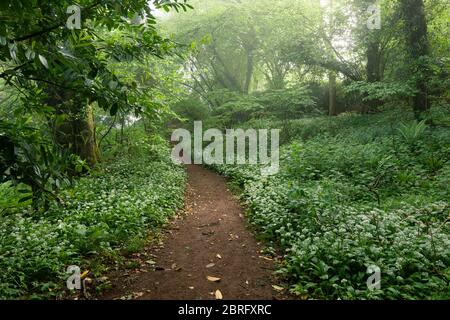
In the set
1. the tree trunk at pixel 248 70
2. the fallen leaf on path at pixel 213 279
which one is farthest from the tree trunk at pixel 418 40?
the tree trunk at pixel 248 70

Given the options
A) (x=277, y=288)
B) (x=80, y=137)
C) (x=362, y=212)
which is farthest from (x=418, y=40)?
(x=80, y=137)

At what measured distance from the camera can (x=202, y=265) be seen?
479 cm

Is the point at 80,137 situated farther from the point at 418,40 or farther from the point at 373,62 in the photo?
the point at 373,62

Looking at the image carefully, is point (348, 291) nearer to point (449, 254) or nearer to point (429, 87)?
point (449, 254)

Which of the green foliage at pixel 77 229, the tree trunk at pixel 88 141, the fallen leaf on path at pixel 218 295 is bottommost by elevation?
the fallen leaf on path at pixel 218 295

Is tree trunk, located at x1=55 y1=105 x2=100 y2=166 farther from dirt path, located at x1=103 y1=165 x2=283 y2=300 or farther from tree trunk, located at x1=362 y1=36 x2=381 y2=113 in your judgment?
tree trunk, located at x1=362 y1=36 x2=381 y2=113

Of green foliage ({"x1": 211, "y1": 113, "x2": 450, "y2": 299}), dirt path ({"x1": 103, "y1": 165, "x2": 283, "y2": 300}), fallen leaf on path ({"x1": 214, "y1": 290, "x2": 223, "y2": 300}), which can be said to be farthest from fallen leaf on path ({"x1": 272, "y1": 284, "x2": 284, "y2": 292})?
fallen leaf on path ({"x1": 214, "y1": 290, "x2": 223, "y2": 300})

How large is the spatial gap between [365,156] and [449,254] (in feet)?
16.6

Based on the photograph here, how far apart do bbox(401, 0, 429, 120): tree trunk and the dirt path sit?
7.63 metres

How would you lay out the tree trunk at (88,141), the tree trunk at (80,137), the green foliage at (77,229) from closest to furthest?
the green foliage at (77,229), the tree trunk at (80,137), the tree trunk at (88,141)

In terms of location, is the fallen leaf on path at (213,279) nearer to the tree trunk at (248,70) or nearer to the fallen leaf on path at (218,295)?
the fallen leaf on path at (218,295)

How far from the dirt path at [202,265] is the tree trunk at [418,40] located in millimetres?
7634

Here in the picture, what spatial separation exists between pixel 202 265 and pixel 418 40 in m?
10.6

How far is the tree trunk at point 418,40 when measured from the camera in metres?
9.90
